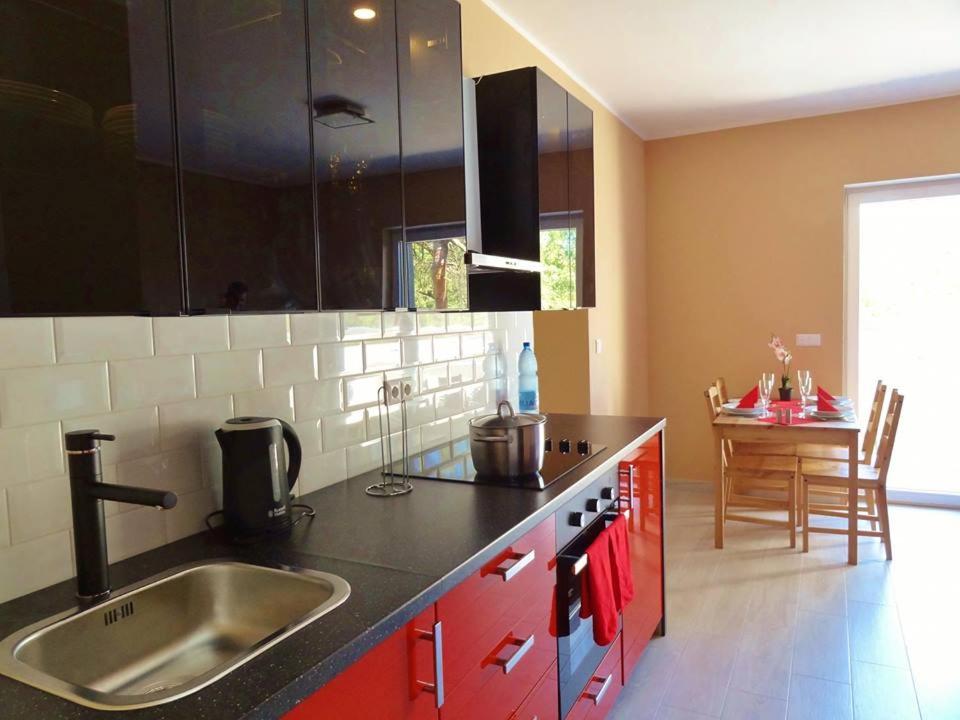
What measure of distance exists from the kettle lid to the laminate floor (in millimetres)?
1670

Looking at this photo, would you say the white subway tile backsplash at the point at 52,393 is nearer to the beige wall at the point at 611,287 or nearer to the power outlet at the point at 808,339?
the beige wall at the point at 611,287

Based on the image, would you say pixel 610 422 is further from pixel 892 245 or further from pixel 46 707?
pixel 892 245

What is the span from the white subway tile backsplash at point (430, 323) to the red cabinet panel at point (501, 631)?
886 mm

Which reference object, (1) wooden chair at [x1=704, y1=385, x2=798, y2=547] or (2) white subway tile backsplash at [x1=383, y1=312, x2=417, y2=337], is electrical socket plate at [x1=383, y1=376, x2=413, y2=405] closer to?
(2) white subway tile backsplash at [x1=383, y1=312, x2=417, y2=337]

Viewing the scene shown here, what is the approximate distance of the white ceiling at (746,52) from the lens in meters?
2.90

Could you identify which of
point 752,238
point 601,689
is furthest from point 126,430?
point 752,238

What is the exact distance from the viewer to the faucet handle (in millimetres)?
1160

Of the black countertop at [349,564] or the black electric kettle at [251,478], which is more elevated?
the black electric kettle at [251,478]

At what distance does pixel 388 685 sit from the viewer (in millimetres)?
1105

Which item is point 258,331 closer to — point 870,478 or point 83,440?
point 83,440

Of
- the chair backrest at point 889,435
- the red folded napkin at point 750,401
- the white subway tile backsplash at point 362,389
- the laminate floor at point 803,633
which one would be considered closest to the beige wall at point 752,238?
the red folded napkin at point 750,401

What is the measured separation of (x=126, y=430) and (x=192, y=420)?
0.52 feet

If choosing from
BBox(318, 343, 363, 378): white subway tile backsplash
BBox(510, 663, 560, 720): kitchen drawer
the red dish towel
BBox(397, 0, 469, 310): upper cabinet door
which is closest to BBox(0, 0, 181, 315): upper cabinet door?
BBox(397, 0, 469, 310): upper cabinet door

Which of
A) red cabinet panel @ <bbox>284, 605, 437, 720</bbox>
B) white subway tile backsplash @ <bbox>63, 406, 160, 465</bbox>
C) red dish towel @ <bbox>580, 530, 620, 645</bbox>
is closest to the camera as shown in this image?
red cabinet panel @ <bbox>284, 605, 437, 720</bbox>
